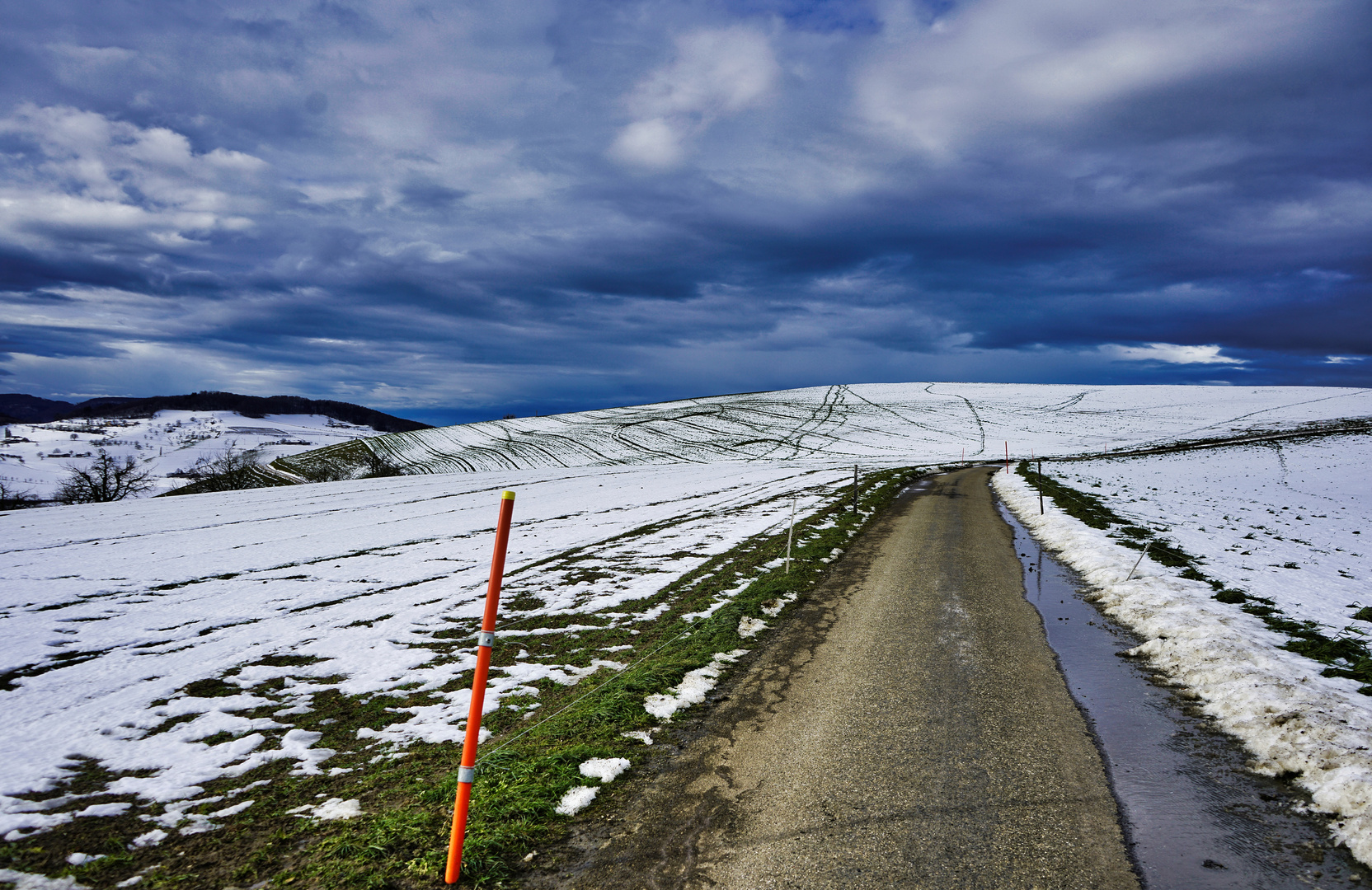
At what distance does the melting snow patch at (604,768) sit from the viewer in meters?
6.02

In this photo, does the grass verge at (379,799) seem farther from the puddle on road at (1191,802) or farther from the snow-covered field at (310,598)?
the puddle on road at (1191,802)

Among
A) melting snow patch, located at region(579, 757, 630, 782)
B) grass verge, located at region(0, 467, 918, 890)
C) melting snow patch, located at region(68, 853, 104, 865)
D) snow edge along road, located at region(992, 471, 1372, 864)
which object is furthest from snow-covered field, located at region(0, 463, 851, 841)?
snow edge along road, located at region(992, 471, 1372, 864)

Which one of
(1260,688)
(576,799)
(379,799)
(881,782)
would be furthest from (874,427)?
(379,799)

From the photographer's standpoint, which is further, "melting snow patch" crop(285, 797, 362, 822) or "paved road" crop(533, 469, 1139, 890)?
"melting snow patch" crop(285, 797, 362, 822)

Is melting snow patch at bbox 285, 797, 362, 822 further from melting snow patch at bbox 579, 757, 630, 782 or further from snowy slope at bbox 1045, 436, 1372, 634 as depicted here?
snowy slope at bbox 1045, 436, 1372, 634

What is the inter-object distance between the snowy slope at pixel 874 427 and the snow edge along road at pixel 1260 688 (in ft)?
151

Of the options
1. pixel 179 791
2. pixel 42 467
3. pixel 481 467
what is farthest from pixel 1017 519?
pixel 42 467

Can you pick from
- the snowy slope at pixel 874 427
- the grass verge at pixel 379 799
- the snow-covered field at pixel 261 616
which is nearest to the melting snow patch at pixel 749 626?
the grass verge at pixel 379 799

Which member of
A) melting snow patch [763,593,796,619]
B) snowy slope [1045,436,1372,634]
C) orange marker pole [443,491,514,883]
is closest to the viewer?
orange marker pole [443,491,514,883]

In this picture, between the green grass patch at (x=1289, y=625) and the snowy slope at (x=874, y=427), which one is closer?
the green grass patch at (x=1289, y=625)

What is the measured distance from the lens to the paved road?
465 centimetres

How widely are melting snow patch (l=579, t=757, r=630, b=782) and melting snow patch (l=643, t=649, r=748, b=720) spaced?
1.16m

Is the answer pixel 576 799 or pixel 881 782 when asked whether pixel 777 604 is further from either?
pixel 576 799

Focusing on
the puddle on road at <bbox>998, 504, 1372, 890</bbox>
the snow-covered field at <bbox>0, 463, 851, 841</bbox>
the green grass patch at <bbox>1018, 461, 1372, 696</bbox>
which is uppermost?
the green grass patch at <bbox>1018, 461, 1372, 696</bbox>
